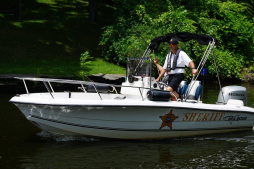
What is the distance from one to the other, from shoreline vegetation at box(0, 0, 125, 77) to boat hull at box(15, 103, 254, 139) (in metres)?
9.47

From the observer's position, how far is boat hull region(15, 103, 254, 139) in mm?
7434

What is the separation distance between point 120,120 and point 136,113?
0.36 m

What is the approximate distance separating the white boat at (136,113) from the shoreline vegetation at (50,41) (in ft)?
30.5

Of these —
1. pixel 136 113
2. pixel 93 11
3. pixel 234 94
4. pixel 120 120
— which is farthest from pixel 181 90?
pixel 93 11

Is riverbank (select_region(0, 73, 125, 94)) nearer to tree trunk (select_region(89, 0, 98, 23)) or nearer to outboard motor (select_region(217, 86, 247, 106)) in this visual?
outboard motor (select_region(217, 86, 247, 106))

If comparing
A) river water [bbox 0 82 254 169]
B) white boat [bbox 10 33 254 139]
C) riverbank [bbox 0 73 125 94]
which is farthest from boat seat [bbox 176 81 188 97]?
riverbank [bbox 0 73 125 94]

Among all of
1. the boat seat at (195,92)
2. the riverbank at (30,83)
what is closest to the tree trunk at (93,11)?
the riverbank at (30,83)

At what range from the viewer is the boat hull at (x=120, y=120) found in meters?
7.43

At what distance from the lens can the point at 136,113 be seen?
7.65 m

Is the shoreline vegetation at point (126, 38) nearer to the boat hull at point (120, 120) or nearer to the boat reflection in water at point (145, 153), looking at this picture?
the boat hull at point (120, 120)

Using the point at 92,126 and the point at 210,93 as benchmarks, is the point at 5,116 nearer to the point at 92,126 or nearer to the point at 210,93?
the point at 92,126

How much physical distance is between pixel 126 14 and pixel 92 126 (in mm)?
15722

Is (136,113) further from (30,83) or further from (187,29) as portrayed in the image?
(187,29)

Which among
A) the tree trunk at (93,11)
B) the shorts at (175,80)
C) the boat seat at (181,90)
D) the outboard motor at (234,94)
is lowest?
the outboard motor at (234,94)
